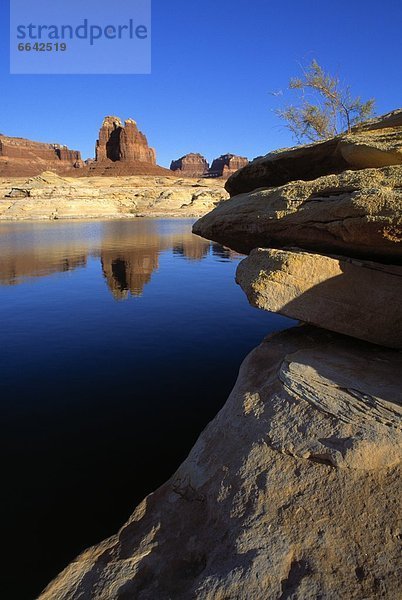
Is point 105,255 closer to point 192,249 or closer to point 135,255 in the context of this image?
point 135,255

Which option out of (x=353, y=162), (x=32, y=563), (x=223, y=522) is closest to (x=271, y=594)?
(x=223, y=522)

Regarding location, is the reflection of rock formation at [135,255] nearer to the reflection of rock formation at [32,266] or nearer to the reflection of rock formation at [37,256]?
the reflection of rock formation at [32,266]

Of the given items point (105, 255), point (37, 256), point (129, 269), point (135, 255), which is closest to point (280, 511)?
point (129, 269)

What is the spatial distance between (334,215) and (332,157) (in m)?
4.16

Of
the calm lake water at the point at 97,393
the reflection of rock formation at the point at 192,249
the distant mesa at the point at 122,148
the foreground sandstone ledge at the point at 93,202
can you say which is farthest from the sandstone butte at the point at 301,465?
the distant mesa at the point at 122,148

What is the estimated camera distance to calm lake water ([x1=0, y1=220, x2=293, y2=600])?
6.46 m

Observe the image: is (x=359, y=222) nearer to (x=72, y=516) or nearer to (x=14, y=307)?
(x=72, y=516)

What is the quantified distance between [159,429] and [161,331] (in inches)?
289

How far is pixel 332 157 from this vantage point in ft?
36.9

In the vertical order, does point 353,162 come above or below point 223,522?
above

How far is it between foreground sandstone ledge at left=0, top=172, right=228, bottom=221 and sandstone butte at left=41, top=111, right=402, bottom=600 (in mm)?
94006

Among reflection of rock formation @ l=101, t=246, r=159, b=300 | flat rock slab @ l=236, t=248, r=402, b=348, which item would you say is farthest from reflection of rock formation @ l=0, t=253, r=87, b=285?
flat rock slab @ l=236, t=248, r=402, b=348

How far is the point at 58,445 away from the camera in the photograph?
27.9 ft

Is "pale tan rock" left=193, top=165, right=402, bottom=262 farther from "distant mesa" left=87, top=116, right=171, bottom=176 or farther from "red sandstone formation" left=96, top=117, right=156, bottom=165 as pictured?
"red sandstone formation" left=96, top=117, right=156, bottom=165
